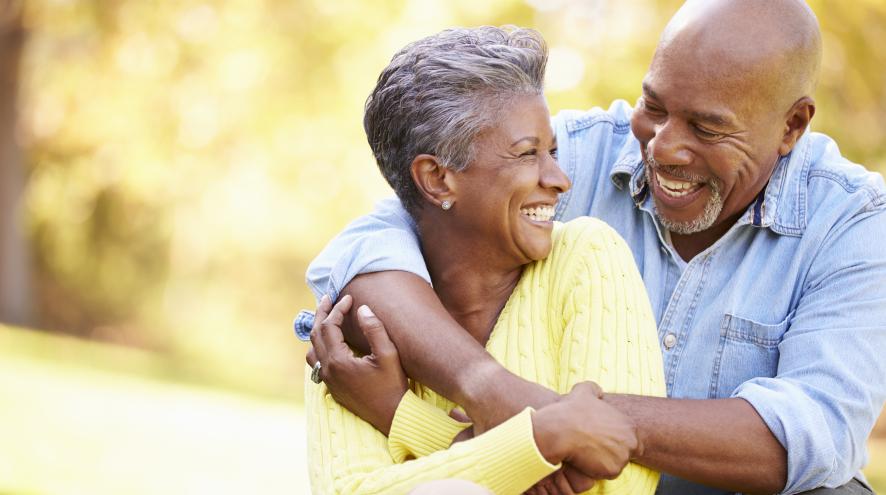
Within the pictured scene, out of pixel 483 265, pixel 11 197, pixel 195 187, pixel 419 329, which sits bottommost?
pixel 419 329

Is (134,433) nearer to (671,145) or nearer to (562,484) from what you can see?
(671,145)

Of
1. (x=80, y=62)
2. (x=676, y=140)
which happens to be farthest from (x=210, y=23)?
(x=676, y=140)

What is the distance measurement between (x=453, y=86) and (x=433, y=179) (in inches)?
10.2

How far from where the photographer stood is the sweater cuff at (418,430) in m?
2.63

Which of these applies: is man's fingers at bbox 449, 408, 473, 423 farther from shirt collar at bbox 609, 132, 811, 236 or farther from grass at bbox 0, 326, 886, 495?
grass at bbox 0, 326, 886, 495

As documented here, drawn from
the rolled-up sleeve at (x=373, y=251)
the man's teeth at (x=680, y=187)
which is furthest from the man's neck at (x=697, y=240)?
the rolled-up sleeve at (x=373, y=251)

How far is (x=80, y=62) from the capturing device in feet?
50.2

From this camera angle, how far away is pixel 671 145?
3.18 meters

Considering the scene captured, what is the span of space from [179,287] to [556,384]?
16384 millimetres

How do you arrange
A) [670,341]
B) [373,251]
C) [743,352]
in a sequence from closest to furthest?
[373,251]
[743,352]
[670,341]

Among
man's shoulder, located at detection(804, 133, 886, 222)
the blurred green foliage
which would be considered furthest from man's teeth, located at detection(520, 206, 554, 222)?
the blurred green foliage

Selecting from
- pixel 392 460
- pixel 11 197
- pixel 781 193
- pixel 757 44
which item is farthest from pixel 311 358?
pixel 11 197

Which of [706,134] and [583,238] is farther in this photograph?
[706,134]

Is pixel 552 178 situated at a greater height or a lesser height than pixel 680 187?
lesser
